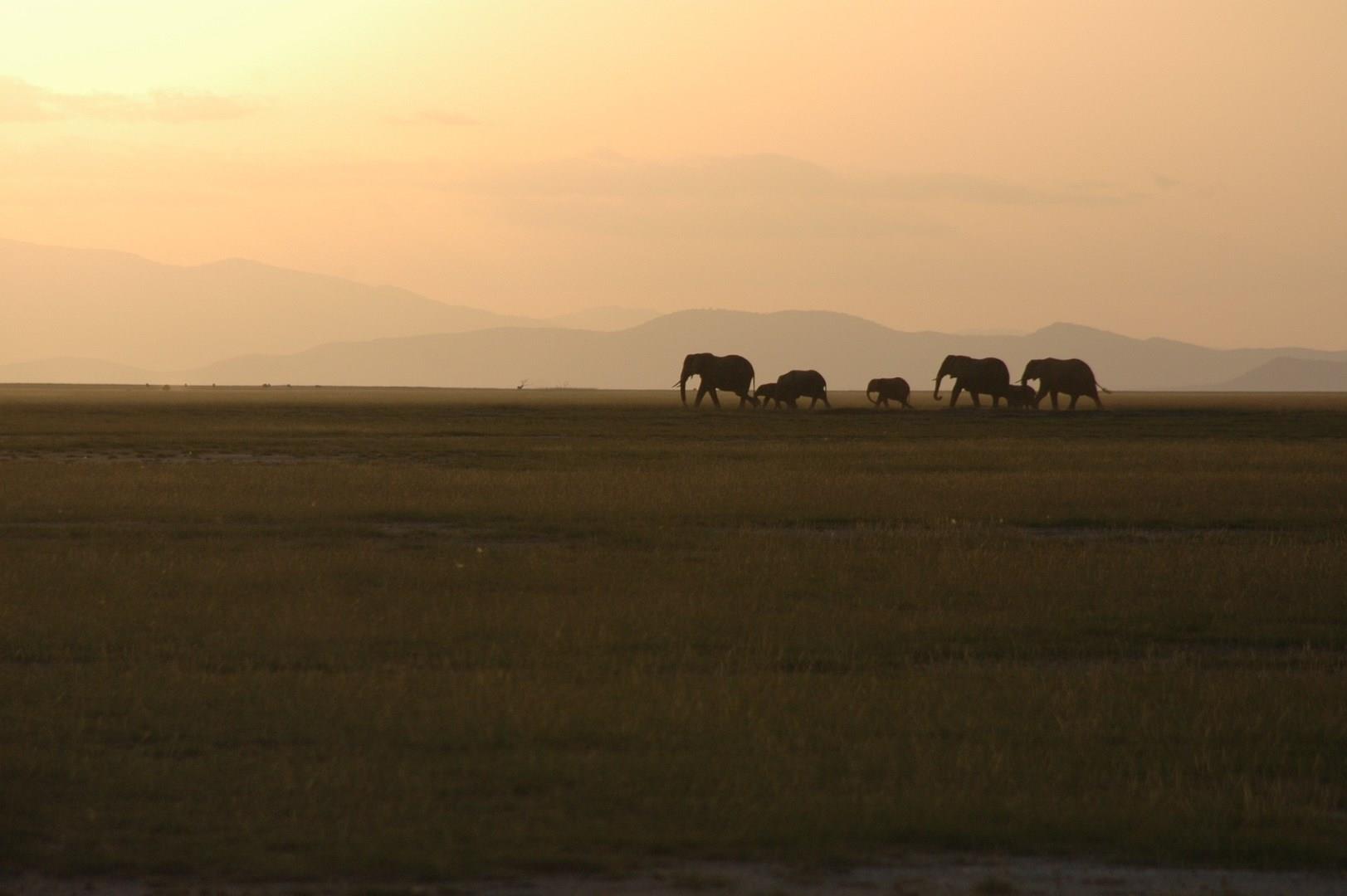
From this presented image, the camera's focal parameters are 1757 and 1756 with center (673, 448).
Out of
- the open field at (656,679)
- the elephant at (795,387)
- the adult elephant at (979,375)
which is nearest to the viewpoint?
the open field at (656,679)

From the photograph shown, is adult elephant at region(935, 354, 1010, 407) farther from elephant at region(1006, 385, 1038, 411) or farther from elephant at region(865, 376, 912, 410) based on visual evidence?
elephant at region(865, 376, 912, 410)

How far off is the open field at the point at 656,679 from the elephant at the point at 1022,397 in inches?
1948

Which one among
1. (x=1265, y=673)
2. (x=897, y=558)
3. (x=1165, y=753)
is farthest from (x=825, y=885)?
(x=897, y=558)

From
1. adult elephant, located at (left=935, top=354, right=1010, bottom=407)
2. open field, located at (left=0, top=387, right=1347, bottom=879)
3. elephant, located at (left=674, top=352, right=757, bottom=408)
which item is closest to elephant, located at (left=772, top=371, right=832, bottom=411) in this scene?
elephant, located at (left=674, top=352, right=757, bottom=408)

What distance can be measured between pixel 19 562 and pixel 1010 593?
36.1ft

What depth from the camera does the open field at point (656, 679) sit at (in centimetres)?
898

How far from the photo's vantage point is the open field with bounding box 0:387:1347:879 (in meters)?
8.98

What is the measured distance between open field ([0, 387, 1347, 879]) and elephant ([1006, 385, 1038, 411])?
162 feet

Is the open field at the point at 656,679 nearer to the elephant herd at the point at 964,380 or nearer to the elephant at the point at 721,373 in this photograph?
the elephant herd at the point at 964,380

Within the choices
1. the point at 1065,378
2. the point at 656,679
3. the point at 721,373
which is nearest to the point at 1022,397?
the point at 1065,378

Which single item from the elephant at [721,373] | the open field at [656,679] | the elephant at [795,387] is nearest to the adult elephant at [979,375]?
the elephant at [795,387]

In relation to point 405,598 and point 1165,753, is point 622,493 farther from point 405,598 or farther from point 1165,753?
point 1165,753

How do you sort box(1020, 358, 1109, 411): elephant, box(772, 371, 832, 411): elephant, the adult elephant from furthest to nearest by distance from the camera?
box(772, 371, 832, 411): elephant → box(1020, 358, 1109, 411): elephant → the adult elephant

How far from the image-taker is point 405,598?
17.3m
